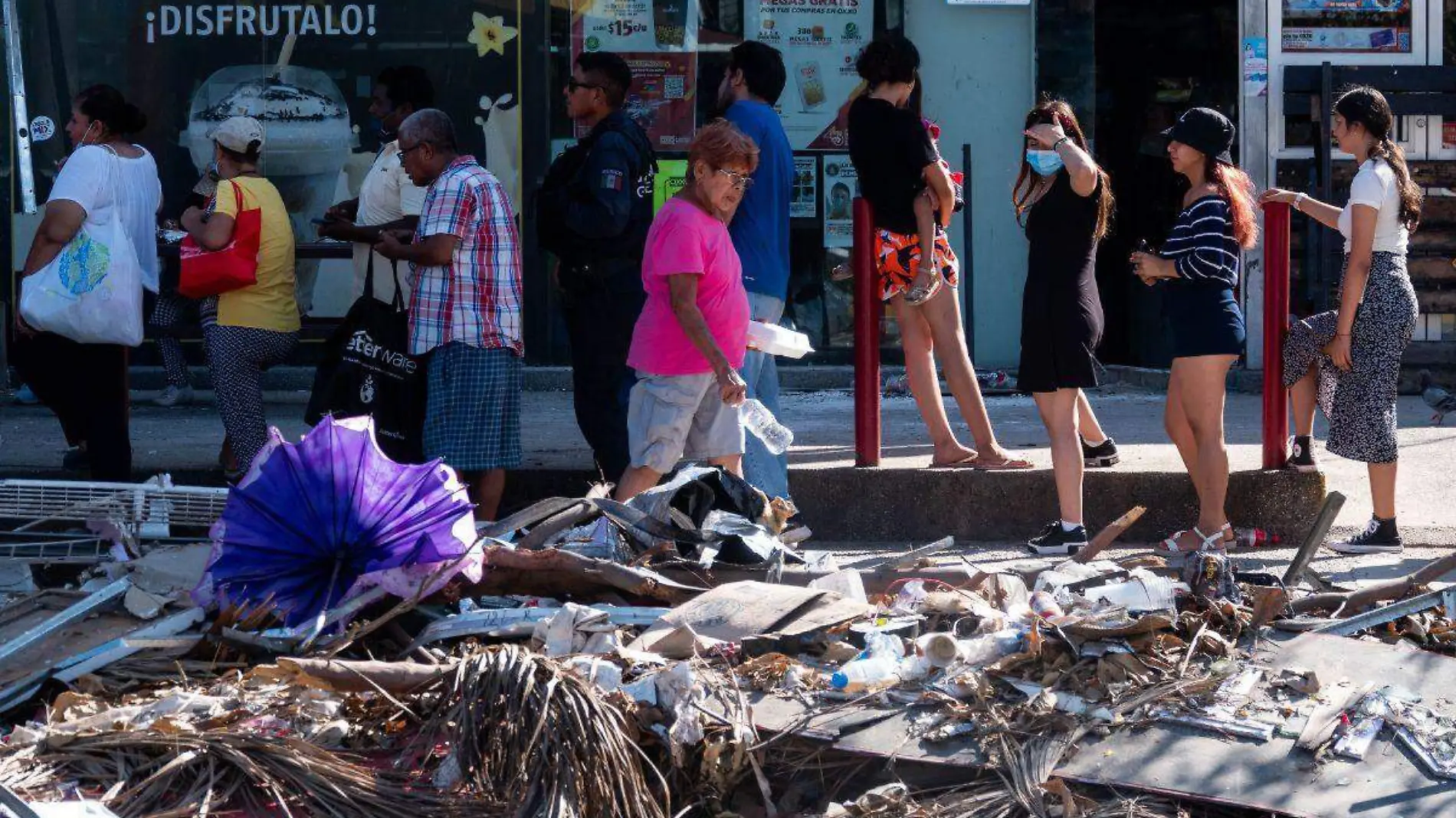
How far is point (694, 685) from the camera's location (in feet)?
13.7

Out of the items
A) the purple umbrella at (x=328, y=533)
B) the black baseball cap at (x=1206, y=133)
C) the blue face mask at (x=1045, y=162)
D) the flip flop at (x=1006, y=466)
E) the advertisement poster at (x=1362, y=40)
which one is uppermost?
the advertisement poster at (x=1362, y=40)

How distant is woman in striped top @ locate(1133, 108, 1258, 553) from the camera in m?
6.61

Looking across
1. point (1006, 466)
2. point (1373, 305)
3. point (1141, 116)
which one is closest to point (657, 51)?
point (1141, 116)

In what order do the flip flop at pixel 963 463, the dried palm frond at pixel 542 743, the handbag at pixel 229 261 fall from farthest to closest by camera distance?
the flip flop at pixel 963 463
the handbag at pixel 229 261
the dried palm frond at pixel 542 743

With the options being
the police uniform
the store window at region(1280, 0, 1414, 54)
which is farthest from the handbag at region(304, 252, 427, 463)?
the store window at region(1280, 0, 1414, 54)

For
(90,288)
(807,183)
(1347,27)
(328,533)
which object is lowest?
(328,533)

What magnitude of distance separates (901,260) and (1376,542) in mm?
2123

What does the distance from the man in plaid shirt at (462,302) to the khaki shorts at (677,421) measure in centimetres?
69

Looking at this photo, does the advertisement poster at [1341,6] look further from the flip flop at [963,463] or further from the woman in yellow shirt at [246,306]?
the woman in yellow shirt at [246,306]

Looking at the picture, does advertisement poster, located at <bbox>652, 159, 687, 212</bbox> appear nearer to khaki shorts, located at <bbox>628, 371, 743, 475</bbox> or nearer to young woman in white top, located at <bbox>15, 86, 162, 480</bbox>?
young woman in white top, located at <bbox>15, 86, 162, 480</bbox>

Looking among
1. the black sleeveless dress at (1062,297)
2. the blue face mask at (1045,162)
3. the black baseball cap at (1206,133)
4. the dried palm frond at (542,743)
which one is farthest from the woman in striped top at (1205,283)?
the dried palm frond at (542,743)

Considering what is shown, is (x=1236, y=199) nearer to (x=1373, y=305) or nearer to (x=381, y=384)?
(x=1373, y=305)

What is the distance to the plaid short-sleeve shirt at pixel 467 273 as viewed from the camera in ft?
21.4

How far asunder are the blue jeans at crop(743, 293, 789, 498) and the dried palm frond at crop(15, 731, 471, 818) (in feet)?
8.87
